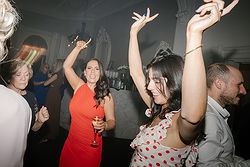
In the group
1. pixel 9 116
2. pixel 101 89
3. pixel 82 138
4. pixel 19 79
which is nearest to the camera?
pixel 9 116

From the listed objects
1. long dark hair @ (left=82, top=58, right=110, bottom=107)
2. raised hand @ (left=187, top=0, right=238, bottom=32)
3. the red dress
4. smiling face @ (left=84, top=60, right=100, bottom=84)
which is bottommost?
the red dress

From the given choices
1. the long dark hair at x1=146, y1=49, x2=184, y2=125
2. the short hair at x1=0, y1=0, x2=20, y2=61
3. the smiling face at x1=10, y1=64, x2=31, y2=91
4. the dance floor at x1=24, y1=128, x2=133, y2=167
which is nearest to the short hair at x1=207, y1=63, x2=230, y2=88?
the long dark hair at x1=146, y1=49, x2=184, y2=125

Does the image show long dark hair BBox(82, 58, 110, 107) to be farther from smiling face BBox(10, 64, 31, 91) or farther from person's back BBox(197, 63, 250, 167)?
person's back BBox(197, 63, 250, 167)

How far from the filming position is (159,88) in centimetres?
160

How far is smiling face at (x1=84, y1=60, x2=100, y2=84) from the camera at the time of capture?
2.91 metres

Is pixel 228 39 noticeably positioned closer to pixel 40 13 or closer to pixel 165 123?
pixel 165 123

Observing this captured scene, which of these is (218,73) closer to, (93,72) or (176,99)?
(176,99)

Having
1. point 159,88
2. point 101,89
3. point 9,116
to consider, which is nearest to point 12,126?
point 9,116

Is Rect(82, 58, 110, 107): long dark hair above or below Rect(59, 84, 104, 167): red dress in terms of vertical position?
above

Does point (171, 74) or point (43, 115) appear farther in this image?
point (43, 115)

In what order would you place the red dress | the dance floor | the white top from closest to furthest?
the white top, the red dress, the dance floor

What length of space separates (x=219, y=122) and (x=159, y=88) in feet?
1.74

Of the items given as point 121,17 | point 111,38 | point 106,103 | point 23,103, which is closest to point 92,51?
point 111,38

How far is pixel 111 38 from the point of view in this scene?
8.52 metres
